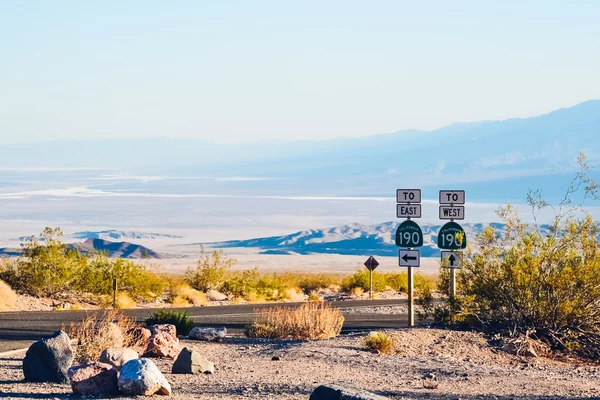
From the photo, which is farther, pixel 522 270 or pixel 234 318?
pixel 234 318

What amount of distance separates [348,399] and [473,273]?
10376 millimetres

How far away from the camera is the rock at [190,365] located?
15.7 meters

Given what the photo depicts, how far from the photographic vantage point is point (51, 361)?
14672 mm

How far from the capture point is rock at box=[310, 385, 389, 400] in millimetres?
10969

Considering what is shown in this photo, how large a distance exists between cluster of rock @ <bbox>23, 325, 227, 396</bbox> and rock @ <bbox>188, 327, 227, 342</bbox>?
6.11 feet

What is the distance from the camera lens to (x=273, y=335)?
20.8 m

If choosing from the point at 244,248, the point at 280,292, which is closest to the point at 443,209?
the point at 280,292

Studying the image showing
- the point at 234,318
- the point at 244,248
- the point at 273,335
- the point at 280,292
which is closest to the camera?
the point at 273,335

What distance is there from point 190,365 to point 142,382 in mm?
2422

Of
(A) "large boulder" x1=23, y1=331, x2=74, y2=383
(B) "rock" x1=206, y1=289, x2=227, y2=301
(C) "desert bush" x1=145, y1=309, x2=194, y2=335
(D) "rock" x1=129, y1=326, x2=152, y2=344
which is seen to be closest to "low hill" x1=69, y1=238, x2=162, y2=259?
(B) "rock" x1=206, y1=289, x2=227, y2=301

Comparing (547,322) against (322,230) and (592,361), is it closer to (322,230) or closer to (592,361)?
(592,361)

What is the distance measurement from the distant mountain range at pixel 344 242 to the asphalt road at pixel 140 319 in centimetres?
7834

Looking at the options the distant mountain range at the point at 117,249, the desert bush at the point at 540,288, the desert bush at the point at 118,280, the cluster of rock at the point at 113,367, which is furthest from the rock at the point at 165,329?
the distant mountain range at the point at 117,249

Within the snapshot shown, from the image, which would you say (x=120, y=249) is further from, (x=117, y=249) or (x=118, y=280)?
(x=118, y=280)
